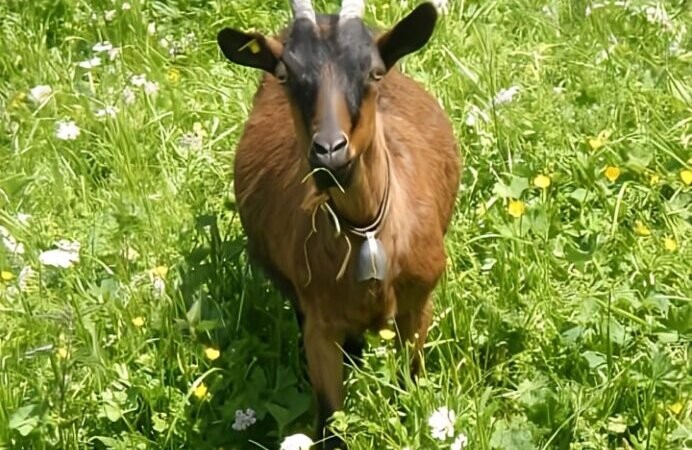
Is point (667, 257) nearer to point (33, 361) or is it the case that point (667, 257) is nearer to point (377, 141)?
point (377, 141)

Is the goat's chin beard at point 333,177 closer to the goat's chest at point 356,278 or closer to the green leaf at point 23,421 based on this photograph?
the goat's chest at point 356,278

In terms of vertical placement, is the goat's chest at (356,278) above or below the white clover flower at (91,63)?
above

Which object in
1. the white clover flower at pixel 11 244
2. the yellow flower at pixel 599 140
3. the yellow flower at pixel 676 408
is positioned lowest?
the white clover flower at pixel 11 244

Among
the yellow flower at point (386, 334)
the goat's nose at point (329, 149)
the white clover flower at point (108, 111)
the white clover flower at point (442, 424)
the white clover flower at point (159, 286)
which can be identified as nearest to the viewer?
the goat's nose at point (329, 149)

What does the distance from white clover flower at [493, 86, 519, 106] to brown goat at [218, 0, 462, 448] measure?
0.71 metres

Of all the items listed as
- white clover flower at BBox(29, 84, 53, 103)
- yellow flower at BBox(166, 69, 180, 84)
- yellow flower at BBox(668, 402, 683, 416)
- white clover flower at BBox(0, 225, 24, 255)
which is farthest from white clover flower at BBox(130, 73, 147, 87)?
yellow flower at BBox(668, 402, 683, 416)

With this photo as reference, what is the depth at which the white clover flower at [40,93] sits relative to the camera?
260 inches

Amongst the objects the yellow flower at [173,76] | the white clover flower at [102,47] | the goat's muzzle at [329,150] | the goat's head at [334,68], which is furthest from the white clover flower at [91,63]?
the goat's muzzle at [329,150]

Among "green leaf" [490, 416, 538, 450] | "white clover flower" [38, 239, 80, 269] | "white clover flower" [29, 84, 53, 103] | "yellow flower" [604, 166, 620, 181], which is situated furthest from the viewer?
"white clover flower" [29, 84, 53, 103]

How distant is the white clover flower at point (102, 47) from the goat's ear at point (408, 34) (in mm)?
2514

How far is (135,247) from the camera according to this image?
569 centimetres

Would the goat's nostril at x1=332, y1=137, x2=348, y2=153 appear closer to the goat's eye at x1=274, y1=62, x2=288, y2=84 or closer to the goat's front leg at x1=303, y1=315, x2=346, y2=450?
the goat's eye at x1=274, y1=62, x2=288, y2=84

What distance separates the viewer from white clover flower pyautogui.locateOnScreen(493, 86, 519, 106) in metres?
5.84

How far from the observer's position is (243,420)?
15.8 ft
